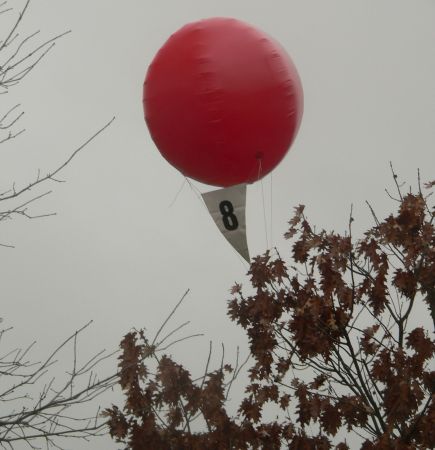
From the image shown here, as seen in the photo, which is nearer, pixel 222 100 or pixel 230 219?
pixel 222 100

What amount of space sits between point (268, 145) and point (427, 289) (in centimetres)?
240

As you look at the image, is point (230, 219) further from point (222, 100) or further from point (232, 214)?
point (222, 100)

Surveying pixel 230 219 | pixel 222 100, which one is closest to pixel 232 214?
pixel 230 219

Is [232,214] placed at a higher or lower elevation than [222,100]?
lower

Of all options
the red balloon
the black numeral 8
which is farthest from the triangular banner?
the red balloon

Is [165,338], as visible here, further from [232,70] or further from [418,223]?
[418,223]

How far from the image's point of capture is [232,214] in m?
5.98

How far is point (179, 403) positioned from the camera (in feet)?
20.4

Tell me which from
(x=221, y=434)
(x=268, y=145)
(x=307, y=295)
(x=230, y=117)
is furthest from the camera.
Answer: (x=307, y=295)

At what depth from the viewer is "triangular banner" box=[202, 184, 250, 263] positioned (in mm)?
5973

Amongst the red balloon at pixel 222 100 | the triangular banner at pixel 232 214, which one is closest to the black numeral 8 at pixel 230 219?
the triangular banner at pixel 232 214

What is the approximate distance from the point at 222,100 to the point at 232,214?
3.85 feet

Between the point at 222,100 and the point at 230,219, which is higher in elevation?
the point at 222,100

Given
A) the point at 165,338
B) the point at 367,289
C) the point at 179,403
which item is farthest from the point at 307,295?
the point at 165,338
